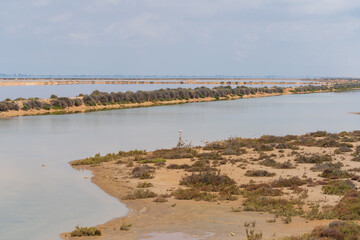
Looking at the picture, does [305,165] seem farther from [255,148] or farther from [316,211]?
[316,211]

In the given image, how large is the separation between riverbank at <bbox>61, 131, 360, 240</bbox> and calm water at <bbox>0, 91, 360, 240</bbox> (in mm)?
969

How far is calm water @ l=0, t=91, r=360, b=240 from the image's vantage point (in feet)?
42.0

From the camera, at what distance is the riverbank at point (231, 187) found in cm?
1136

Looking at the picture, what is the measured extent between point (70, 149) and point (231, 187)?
12875 mm

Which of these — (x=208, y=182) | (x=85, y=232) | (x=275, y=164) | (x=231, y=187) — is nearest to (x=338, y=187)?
(x=231, y=187)

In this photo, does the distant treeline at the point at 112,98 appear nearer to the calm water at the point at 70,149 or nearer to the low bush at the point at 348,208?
the calm water at the point at 70,149

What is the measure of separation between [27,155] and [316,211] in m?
16.0

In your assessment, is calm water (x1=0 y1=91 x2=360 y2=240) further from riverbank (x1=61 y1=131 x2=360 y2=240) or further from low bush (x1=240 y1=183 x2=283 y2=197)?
low bush (x1=240 y1=183 x2=283 y2=197)

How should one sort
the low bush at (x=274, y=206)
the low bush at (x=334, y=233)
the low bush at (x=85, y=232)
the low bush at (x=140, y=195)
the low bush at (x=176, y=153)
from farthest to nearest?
1. the low bush at (x=176, y=153)
2. the low bush at (x=140, y=195)
3. the low bush at (x=274, y=206)
4. the low bush at (x=85, y=232)
5. the low bush at (x=334, y=233)

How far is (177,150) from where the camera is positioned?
922 inches

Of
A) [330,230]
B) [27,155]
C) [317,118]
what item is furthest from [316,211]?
[317,118]

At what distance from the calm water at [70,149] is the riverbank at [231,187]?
0.97 m

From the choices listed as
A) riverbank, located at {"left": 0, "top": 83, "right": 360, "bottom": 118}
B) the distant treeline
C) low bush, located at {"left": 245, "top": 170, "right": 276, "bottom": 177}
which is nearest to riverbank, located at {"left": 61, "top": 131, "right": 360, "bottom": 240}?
low bush, located at {"left": 245, "top": 170, "right": 276, "bottom": 177}

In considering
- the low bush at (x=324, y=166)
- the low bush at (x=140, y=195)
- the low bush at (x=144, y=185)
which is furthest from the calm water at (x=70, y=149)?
the low bush at (x=324, y=166)
